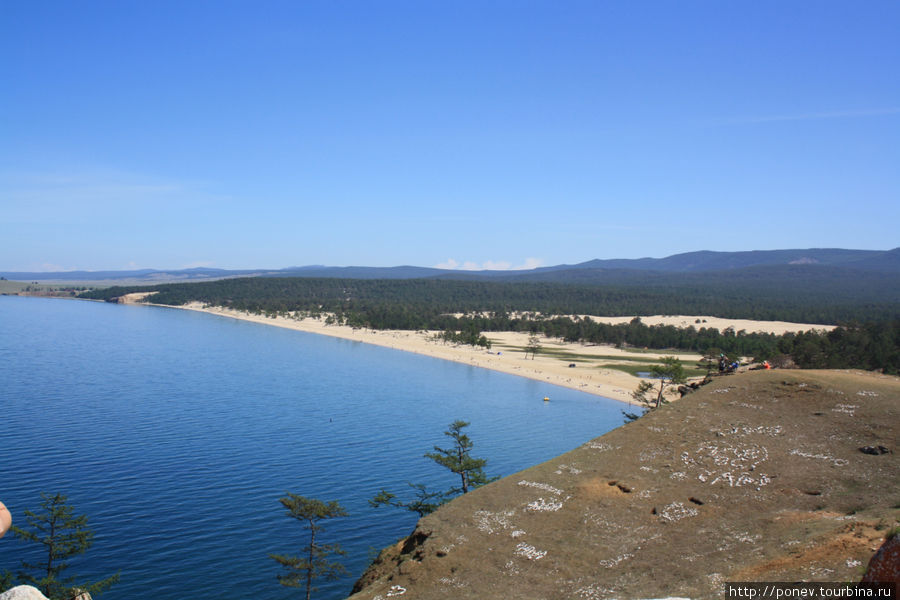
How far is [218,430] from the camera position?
5859 centimetres

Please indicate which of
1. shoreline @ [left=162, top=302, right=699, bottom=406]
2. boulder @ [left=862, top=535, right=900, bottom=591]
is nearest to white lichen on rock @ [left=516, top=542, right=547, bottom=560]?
boulder @ [left=862, top=535, right=900, bottom=591]

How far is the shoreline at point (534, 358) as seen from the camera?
3802 inches

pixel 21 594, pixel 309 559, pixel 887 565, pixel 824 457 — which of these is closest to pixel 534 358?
pixel 309 559

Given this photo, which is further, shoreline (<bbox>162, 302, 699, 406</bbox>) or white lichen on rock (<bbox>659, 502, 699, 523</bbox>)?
shoreline (<bbox>162, 302, 699, 406</bbox>)

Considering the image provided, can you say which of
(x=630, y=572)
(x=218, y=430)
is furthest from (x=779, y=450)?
(x=218, y=430)

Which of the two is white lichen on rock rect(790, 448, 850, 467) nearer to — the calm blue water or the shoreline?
the calm blue water

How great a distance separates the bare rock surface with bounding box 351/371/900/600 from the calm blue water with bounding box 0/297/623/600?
16.2m

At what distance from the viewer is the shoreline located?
3802 inches

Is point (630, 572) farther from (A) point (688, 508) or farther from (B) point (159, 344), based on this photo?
(B) point (159, 344)

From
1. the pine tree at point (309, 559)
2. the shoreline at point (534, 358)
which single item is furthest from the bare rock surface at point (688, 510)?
the shoreline at point (534, 358)

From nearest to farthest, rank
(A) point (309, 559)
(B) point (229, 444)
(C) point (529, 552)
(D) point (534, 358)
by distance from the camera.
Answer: (C) point (529, 552) → (A) point (309, 559) → (B) point (229, 444) → (D) point (534, 358)

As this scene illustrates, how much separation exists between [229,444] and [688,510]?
4540cm

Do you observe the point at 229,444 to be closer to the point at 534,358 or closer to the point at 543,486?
the point at 543,486

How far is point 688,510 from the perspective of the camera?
64.8 feet
